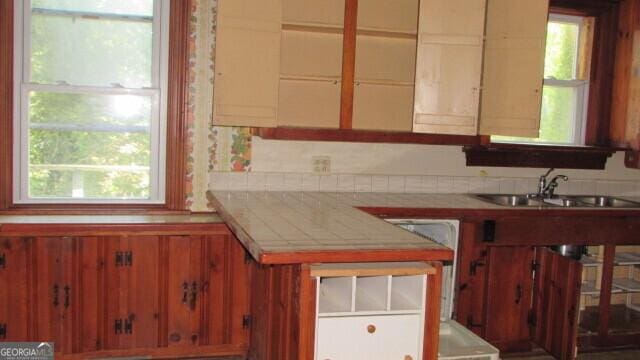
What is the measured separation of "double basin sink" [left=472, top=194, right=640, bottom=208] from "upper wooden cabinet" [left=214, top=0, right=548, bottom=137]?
50 centimetres

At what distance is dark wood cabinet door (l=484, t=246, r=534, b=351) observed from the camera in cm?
353

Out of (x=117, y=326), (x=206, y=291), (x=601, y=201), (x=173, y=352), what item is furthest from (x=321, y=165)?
(x=601, y=201)

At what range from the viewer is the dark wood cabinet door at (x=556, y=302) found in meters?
3.29

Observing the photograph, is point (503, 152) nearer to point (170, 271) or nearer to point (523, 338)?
point (523, 338)

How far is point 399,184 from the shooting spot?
4.03 metres

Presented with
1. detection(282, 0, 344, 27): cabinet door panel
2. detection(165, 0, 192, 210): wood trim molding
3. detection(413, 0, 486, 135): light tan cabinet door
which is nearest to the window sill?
detection(413, 0, 486, 135): light tan cabinet door

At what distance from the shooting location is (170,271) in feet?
11.1

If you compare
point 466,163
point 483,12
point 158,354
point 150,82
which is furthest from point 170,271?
point 483,12

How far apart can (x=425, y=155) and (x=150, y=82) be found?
5.80 feet

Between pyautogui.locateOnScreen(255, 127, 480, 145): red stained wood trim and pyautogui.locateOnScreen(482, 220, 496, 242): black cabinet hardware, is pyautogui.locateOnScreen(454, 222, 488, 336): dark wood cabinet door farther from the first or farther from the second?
pyautogui.locateOnScreen(255, 127, 480, 145): red stained wood trim

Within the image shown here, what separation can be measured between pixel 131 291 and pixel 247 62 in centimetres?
137

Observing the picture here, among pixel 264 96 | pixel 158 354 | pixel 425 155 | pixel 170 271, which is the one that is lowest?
pixel 158 354

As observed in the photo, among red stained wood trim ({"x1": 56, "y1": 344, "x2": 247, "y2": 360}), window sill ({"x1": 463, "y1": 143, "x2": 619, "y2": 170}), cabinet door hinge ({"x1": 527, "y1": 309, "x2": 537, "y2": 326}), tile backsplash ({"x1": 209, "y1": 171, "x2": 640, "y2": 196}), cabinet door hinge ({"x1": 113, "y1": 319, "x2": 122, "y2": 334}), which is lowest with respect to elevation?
red stained wood trim ({"x1": 56, "y1": 344, "x2": 247, "y2": 360})

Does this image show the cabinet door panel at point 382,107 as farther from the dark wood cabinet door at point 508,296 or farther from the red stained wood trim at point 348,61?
the dark wood cabinet door at point 508,296
